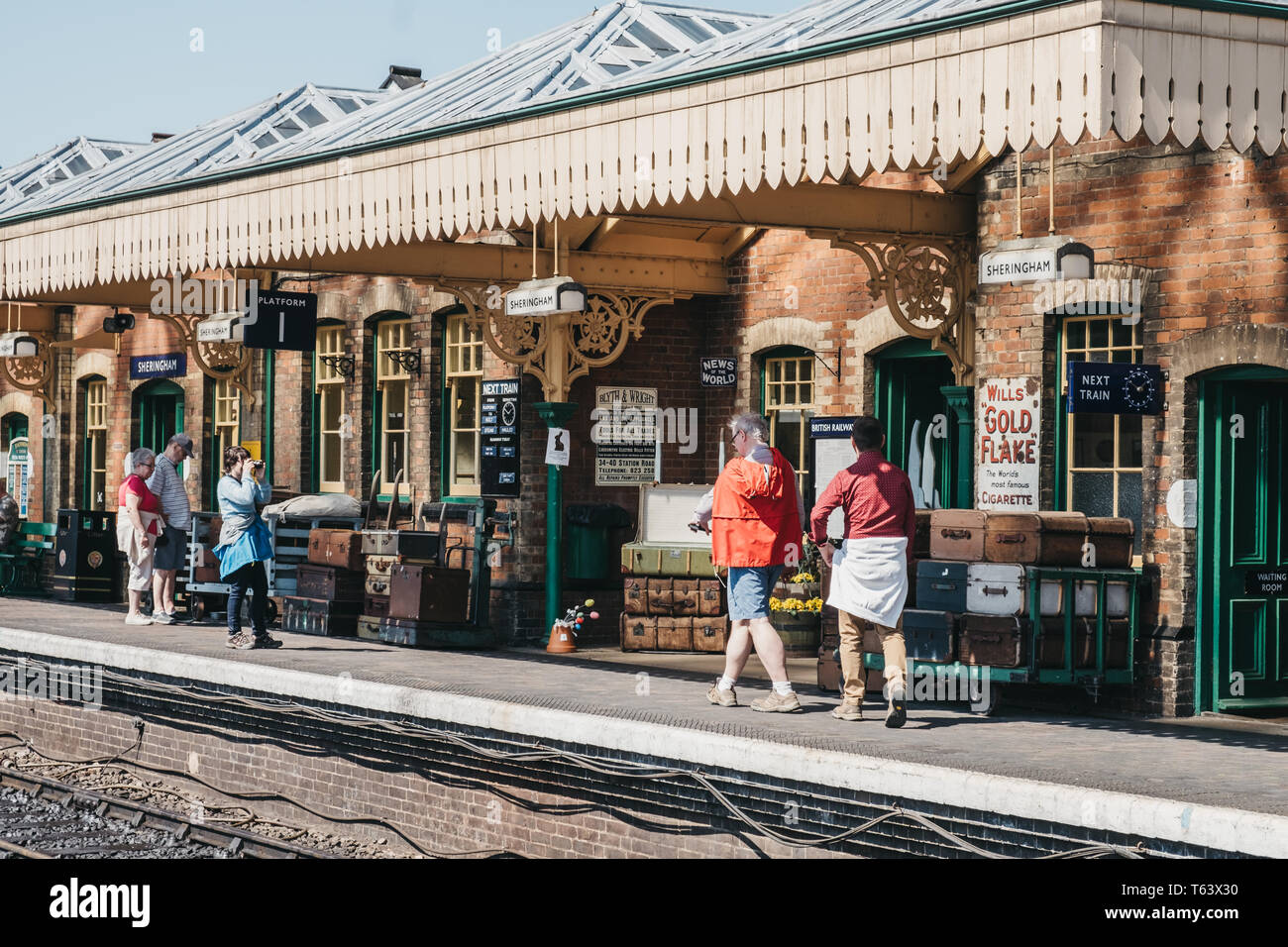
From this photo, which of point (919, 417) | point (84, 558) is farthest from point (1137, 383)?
point (84, 558)

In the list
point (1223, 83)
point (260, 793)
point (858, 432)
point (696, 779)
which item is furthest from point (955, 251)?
point (260, 793)

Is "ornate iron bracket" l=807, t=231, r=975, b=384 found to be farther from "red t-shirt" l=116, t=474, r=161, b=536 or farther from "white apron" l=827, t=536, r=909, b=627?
"red t-shirt" l=116, t=474, r=161, b=536

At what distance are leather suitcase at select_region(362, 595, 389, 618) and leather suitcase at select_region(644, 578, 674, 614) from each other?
2279mm

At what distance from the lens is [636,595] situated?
15.2m

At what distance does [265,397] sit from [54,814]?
24.8ft

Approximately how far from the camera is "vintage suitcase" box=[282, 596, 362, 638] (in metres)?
16.0

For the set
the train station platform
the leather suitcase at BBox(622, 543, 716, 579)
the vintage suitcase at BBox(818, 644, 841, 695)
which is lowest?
the train station platform

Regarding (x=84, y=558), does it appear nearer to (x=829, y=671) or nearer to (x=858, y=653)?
(x=829, y=671)

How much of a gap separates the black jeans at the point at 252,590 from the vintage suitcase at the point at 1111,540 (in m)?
6.10

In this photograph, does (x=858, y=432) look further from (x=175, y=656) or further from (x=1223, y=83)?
(x=175, y=656)

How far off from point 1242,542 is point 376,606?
741cm

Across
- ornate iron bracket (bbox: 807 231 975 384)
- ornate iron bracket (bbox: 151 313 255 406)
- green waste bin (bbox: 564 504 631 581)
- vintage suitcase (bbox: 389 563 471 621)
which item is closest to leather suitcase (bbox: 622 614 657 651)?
green waste bin (bbox: 564 504 631 581)

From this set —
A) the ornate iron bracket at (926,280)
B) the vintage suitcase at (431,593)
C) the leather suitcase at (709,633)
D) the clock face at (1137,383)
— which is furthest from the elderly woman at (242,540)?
the clock face at (1137,383)
